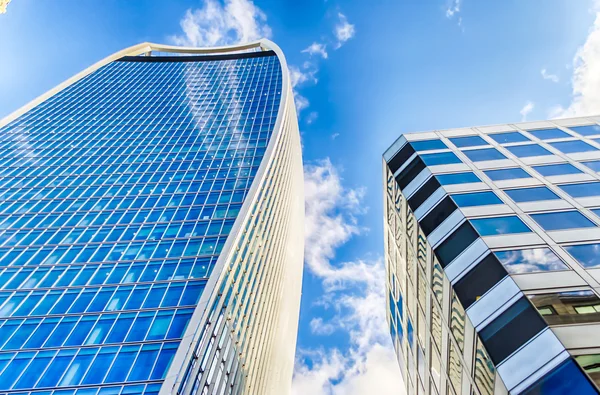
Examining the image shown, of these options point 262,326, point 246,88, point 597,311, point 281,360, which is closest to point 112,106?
point 246,88

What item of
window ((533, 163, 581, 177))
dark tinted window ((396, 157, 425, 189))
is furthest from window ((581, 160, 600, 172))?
dark tinted window ((396, 157, 425, 189))

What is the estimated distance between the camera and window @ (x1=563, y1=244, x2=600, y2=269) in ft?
42.6

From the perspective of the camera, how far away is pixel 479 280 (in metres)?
14.0

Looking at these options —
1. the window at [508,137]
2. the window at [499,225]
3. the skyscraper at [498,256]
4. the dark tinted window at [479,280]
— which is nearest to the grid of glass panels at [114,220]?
the skyscraper at [498,256]

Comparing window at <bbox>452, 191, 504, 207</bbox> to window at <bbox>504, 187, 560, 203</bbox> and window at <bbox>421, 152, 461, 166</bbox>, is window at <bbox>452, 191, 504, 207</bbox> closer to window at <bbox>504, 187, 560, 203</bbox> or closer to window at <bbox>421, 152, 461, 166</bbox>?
window at <bbox>504, 187, 560, 203</bbox>

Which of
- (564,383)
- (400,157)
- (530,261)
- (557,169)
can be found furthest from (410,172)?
(564,383)

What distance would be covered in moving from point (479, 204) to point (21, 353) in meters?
30.2

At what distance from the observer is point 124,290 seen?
3030 centimetres

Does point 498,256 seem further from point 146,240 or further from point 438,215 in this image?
point 146,240

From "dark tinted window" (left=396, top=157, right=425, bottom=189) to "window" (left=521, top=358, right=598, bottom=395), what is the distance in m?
13.3

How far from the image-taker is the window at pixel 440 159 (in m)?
21.5

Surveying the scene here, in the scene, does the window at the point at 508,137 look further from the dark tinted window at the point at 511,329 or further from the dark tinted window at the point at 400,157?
the dark tinted window at the point at 511,329

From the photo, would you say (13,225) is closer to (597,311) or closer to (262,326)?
(262,326)

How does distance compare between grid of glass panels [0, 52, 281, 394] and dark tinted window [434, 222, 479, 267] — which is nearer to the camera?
dark tinted window [434, 222, 479, 267]
